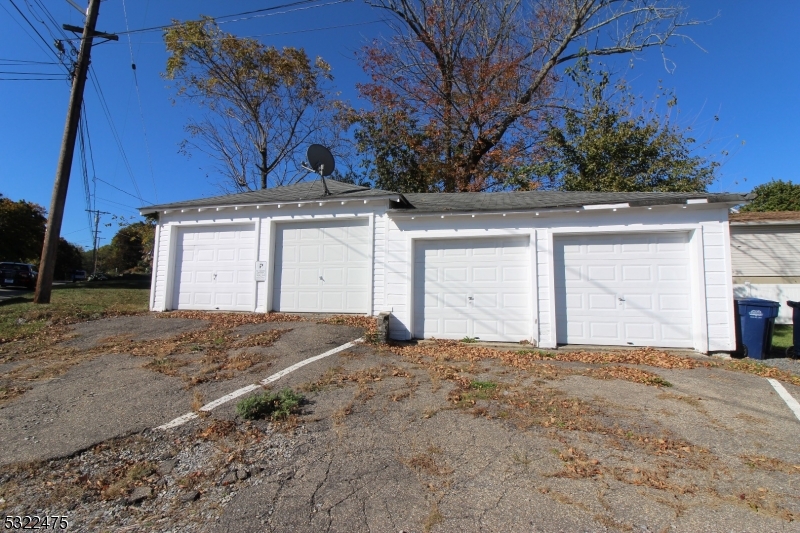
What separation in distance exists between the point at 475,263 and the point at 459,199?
2331 mm

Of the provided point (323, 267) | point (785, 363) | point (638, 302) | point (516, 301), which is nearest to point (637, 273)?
point (638, 302)

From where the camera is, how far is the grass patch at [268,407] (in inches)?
143

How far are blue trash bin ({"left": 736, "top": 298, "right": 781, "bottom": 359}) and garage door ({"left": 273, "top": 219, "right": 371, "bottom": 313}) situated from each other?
22.5 feet

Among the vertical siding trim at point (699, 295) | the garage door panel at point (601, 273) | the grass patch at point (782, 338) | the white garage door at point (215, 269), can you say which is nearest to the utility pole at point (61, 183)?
the white garage door at point (215, 269)

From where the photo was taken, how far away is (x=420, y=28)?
655 inches

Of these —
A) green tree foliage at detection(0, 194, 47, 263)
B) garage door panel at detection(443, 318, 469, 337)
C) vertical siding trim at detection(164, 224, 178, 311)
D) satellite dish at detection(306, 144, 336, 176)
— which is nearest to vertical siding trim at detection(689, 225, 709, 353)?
garage door panel at detection(443, 318, 469, 337)

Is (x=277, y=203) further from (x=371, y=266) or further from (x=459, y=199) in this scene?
(x=459, y=199)

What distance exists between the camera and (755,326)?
6.56 meters

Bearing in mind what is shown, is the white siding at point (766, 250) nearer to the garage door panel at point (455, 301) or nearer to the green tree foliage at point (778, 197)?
the garage door panel at point (455, 301)

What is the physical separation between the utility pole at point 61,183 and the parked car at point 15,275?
44.0ft

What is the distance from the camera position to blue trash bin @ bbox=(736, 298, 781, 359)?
648 cm

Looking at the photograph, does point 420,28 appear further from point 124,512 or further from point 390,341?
point 124,512

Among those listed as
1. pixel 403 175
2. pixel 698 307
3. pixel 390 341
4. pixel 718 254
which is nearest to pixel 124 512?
pixel 390 341

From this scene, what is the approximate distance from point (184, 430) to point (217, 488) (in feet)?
3.53
